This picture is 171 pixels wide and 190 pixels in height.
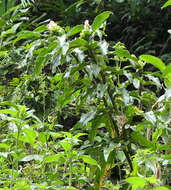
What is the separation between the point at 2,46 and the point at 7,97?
1.61 ft

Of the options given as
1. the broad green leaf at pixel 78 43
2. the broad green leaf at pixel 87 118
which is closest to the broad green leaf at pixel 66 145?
the broad green leaf at pixel 87 118

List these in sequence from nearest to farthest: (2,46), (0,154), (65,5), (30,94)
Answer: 1. (0,154)
2. (30,94)
3. (2,46)
4. (65,5)

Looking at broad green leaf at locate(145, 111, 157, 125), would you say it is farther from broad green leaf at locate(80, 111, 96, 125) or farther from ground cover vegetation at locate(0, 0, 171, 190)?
broad green leaf at locate(80, 111, 96, 125)

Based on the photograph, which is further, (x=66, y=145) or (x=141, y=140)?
(x=141, y=140)

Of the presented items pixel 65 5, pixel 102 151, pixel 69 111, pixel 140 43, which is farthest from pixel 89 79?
pixel 65 5

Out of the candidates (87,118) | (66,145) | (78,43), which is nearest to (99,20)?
(78,43)

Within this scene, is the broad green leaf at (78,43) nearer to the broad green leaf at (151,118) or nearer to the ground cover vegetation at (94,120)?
the ground cover vegetation at (94,120)

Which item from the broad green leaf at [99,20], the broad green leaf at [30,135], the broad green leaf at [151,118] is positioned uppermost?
the broad green leaf at [99,20]

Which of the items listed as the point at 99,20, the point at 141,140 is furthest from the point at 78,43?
the point at 141,140

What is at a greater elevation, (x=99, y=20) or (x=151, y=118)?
(x=99, y=20)

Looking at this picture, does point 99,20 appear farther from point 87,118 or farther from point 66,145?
point 66,145

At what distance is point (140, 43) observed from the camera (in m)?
3.67

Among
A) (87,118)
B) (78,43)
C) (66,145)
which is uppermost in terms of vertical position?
(78,43)

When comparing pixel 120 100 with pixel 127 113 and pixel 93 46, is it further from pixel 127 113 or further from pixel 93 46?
pixel 93 46
